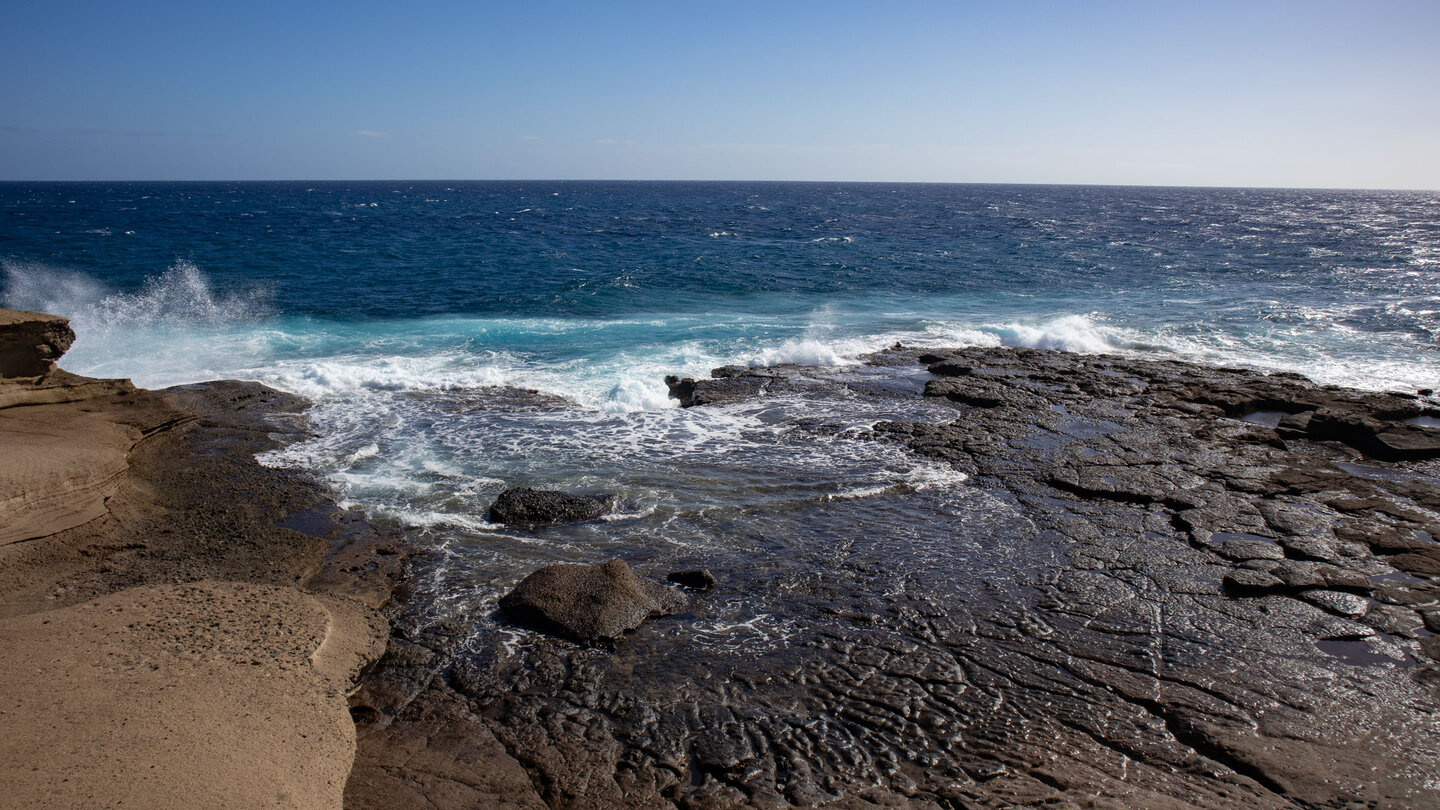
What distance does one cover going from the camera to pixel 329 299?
2605cm

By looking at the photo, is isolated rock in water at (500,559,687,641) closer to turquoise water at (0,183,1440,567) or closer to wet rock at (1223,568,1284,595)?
turquoise water at (0,183,1440,567)

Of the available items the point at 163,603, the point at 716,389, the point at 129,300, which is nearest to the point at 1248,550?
the point at 716,389

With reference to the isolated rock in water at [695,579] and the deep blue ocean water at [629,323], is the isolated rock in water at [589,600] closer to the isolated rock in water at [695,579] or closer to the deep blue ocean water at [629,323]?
the isolated rock in water at [695,579]

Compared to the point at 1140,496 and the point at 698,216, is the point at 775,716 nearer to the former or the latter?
the point at 1140,496

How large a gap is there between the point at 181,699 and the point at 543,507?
5016 mm

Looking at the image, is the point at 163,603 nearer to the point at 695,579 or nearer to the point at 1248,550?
the point at 695,579

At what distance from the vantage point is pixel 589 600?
25.0ft

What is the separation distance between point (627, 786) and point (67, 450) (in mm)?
8956

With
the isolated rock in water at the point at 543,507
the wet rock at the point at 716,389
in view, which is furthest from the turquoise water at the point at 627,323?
the wet rock at the point at 716,389

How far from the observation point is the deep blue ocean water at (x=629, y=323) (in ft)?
37.0

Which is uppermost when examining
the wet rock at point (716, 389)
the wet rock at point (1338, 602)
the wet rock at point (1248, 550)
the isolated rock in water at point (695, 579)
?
the wet rock at point (716, 389)

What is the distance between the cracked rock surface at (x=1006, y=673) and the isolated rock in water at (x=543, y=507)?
1.71 m

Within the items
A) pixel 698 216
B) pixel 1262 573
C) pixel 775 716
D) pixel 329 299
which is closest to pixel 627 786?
pixel 775 716

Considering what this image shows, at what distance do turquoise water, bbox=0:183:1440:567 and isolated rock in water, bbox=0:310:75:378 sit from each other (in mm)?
3546
